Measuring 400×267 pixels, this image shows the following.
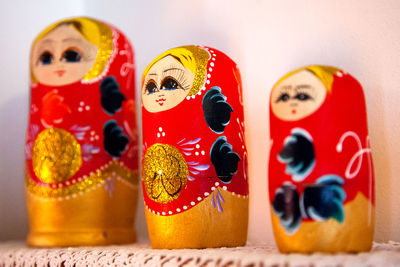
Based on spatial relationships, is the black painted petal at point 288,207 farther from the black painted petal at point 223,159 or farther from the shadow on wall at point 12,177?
the shadow on wall at point 12,177

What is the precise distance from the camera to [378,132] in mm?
713

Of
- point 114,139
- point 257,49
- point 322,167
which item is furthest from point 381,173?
point 114,139

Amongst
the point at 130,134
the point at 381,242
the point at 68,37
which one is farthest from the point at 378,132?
the point at 68,37

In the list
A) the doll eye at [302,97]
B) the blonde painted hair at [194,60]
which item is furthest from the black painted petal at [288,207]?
the blonde painted hair at [194,60]

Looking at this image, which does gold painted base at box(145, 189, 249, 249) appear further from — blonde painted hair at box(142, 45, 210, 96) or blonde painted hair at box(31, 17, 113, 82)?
blonde painted hair at box(31, 17, 113, 82)

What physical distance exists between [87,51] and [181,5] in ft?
0.84

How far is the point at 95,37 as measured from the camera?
880mm

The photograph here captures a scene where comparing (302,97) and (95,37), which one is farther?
(95,37)

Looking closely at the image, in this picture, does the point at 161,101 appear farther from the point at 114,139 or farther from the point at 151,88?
the point at 114,139

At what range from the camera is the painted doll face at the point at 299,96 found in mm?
547

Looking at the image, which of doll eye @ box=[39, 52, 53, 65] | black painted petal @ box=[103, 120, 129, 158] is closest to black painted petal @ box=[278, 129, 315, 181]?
black painted petal @ box=[103, 120, 129, 158]

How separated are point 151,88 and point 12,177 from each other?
22.1 inches

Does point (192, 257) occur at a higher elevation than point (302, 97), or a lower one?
lower

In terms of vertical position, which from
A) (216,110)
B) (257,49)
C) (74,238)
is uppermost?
(257,49)
